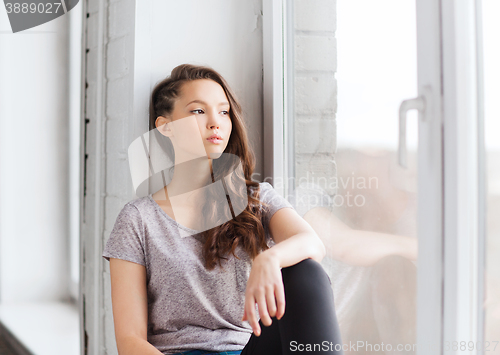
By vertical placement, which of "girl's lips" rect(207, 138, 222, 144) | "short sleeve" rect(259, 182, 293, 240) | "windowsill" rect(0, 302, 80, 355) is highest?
"girl's lips" rect(207, 138, 222, 144)

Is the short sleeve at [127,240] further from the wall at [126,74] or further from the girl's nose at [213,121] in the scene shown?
the girl's nose at [213,121]

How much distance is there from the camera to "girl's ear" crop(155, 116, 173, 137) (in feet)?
3.18

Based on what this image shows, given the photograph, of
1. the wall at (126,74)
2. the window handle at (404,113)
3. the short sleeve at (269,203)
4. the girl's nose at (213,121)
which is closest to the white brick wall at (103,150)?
the wall at (126,74)

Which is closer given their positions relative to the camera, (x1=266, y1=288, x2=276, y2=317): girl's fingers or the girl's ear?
(x1=266, y1=288, x2=276, y2=317): girl's fingers

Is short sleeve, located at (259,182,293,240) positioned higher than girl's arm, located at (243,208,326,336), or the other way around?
short sleeve, located at (259,182,293,240)

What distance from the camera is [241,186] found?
38.9 inches

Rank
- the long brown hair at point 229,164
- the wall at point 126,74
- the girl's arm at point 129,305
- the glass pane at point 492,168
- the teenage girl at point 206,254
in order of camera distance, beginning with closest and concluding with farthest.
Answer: the glass pane at point 492,168, the teenage girl at point 206,254, the girl's arm at point 129,305, the long brown hair at point 229,164, the wall at point 126,74

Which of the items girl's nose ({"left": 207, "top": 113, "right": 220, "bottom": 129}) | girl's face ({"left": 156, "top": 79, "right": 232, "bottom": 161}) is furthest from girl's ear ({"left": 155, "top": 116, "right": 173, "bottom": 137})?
girl's nose ({"left": 207, "top": 113, "right": 220, "bottom": 129})

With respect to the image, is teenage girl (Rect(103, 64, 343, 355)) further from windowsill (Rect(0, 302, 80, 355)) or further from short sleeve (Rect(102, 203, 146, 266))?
windowsill (Rect(0, 302, 80, 355))

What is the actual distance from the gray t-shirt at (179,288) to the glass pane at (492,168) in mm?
442

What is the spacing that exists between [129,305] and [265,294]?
1.13 feet

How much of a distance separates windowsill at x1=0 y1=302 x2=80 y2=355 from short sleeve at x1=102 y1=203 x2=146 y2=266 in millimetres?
352

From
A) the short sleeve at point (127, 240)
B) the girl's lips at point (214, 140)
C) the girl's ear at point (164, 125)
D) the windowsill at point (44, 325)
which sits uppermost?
the girl's ear at point (164, 125)

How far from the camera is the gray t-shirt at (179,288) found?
84 cm
